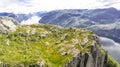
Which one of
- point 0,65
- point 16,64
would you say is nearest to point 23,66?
point 16,64

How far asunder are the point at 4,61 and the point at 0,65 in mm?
9067

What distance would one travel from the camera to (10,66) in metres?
194

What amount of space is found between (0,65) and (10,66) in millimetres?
7550

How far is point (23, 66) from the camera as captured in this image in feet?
654

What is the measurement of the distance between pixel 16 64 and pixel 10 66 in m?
5.46

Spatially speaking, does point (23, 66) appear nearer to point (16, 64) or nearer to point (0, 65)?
point (16, 64)

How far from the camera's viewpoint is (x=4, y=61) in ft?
647

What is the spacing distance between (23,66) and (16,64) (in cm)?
477

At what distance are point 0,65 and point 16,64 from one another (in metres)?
12.8

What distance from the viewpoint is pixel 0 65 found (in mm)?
188375

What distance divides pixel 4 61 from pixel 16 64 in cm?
791
